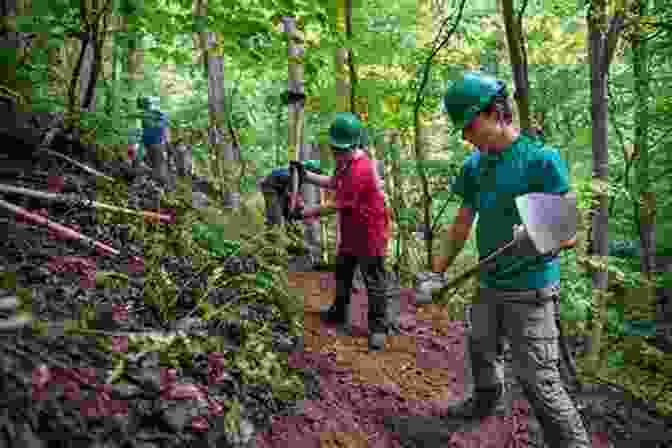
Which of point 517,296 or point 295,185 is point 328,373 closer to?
point 517,296

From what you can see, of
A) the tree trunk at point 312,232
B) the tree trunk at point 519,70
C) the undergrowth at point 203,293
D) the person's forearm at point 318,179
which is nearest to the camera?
the undergrowth at point 203,293

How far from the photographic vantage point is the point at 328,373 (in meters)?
3.29

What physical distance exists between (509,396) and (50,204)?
4.05 meters

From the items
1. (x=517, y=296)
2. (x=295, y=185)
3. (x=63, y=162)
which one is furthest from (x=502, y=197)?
(x=63, y=162)

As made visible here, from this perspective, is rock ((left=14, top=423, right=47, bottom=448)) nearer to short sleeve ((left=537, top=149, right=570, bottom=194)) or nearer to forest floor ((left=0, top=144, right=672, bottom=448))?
forest floor ((left=0, top=144, right=672, bottom=448))

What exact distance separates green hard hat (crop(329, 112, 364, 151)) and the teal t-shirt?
1399 millimetres

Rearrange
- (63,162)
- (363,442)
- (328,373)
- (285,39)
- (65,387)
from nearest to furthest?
(65,387)
(363,442)
(328,373)
(63,162)
(285,39)

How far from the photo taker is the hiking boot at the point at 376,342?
13.4 feet

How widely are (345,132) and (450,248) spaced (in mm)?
1529

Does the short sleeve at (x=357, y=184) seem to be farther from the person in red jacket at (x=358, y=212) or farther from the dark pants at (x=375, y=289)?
the dark pants at (x=375, y=289)

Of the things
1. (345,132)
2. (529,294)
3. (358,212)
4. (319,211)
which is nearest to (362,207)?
(358,212)

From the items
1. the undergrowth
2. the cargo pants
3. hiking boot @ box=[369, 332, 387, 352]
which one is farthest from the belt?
hiking boot @ box=[369, 332, 387, 352]

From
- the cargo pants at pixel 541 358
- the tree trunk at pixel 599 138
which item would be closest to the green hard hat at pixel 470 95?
the cargo pants at pixel 541 358

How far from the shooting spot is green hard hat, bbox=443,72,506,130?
2.64 meters
